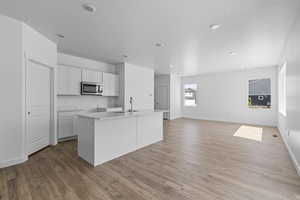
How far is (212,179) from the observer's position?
2.05m

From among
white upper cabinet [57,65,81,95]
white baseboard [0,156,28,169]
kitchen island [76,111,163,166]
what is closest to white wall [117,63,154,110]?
white upper cabinet [57,65,81,95]

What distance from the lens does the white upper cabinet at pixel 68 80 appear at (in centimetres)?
384

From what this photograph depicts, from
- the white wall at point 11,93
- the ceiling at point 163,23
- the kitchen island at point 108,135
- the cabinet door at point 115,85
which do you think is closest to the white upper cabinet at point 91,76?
the cabinet door at point 115,85

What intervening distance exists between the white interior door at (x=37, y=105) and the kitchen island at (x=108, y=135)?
107 centimetres

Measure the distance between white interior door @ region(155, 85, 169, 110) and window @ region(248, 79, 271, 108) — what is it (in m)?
→ 4.00

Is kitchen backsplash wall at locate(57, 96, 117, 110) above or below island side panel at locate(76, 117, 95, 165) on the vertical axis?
above

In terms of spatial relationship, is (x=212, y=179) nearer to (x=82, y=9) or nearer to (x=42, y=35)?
(x=82, y=9)

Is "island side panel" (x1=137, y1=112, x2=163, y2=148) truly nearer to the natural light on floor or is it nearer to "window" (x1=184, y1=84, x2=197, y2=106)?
the natural light on floor

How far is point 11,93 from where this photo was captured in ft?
8.06

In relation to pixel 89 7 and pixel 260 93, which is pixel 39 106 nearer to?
pixel 89 7

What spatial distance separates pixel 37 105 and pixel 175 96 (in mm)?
6550

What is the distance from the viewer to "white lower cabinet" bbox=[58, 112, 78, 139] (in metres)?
3.79

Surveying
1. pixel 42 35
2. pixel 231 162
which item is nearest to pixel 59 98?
pixel 42 35

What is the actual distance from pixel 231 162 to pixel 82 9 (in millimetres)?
3682
